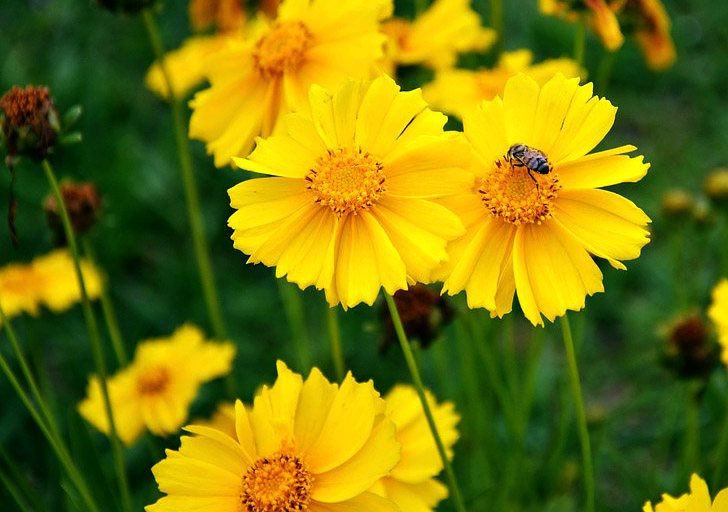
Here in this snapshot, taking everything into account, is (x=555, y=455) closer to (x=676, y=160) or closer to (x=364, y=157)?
(x=364, y=157)

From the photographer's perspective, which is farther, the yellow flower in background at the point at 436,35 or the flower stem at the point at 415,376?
the yellow flower in background at the point at 436,35

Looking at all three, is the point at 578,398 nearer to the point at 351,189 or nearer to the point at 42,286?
the point at 351,189

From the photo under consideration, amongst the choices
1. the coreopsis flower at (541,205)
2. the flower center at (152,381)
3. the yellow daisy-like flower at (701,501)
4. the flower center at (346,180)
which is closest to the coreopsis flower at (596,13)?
the coreopsis flower at (541,205)

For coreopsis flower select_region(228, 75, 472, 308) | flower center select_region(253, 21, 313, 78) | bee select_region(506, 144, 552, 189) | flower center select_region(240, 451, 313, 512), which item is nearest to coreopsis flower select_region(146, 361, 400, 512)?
flower center select_region(240, 451, 313, 512)

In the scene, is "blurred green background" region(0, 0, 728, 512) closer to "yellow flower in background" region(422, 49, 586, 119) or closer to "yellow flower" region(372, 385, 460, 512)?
"yellow flower in background" region(422, 49, 586, 119)

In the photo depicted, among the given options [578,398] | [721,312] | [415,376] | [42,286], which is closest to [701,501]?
[578,398]

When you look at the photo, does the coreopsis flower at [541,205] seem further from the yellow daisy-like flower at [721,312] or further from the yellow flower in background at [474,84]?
the yellow flower in background at [474,84]
